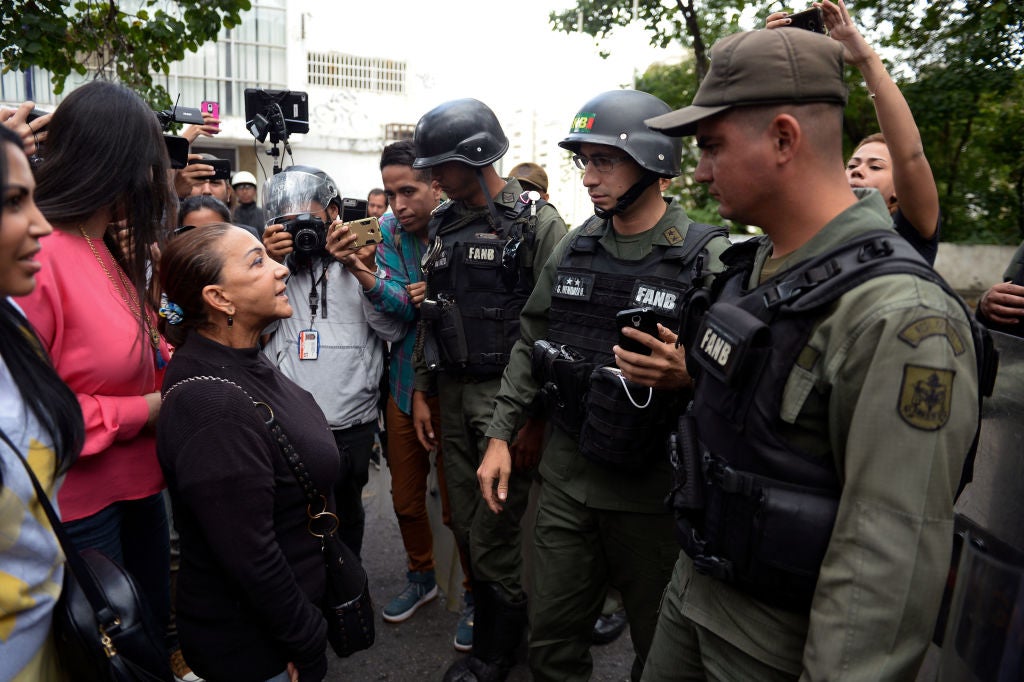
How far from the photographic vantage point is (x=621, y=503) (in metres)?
2.49

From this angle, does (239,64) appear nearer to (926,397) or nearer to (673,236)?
(673,236)

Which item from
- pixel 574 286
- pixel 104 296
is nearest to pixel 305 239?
pixel 104 296

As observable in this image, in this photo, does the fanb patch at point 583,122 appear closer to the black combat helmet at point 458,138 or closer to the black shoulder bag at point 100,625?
the black combat helmet at point 458,138

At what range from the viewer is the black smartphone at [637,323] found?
2.22 m

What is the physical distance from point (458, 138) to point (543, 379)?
4.14 ft

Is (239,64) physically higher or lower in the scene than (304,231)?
higher

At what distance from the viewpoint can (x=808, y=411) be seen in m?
1.43

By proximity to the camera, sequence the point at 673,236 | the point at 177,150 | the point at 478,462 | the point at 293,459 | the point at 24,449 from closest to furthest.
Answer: the point at 24,449 < the point at 293,459 < the point at 673,236 < the point at 177,150 < the point at 478,462

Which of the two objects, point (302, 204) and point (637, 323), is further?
point (302, 204)

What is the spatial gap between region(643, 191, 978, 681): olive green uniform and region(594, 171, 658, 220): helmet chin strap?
1.31 m

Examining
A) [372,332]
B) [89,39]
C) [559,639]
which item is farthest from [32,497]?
[89,39]

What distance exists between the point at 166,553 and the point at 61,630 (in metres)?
1.09

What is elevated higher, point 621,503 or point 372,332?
point 372,332

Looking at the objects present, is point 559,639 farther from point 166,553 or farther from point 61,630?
point 61,630
